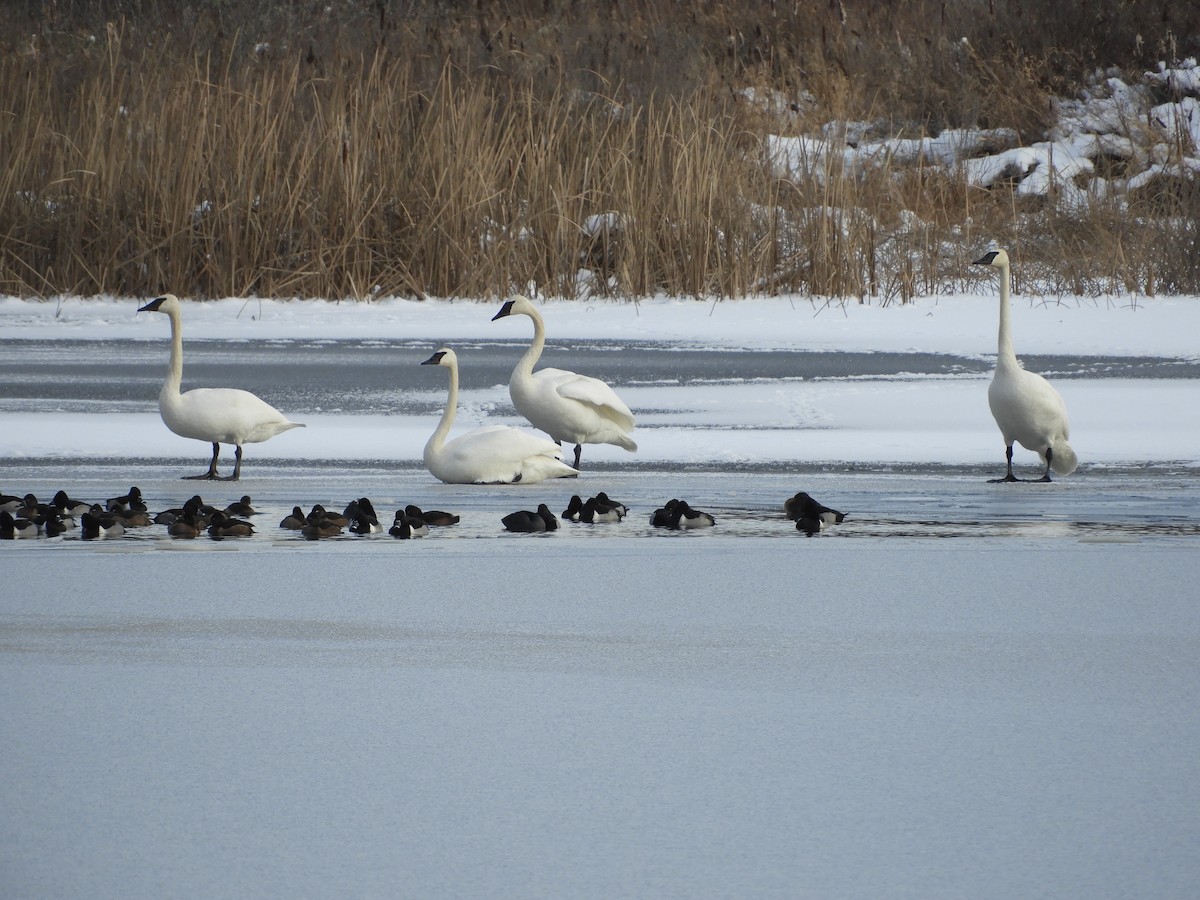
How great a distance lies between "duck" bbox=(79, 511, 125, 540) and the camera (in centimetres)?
529

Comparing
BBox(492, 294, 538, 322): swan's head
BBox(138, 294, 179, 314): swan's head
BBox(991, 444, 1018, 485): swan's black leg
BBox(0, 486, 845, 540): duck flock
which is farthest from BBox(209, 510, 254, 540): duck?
BBox(492, 294, 538, 322): swan's head

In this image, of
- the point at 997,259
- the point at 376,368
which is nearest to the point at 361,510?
the point at 997,259

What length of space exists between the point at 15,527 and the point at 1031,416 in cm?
346

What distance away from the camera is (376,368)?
9961 mm

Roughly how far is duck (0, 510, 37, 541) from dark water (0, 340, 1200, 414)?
3197 millimetres

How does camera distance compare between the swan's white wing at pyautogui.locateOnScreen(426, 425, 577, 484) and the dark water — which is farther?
the dark water

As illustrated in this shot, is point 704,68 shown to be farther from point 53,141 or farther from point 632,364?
point 632,364

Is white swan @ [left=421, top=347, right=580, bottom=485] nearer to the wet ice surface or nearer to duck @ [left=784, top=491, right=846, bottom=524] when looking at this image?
the wet ice surface

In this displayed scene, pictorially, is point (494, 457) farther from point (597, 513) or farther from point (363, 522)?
point (363, 522)

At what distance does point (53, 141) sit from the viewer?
12531 millimetres

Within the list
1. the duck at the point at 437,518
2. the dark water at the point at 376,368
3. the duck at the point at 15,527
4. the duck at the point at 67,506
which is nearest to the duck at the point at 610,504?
the duck at the point at 437,518

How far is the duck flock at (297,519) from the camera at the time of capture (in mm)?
5320

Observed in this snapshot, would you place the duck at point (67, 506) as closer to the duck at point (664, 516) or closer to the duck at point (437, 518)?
the duck at point (437, 518)

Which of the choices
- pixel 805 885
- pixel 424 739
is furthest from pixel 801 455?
pixel 805 885
